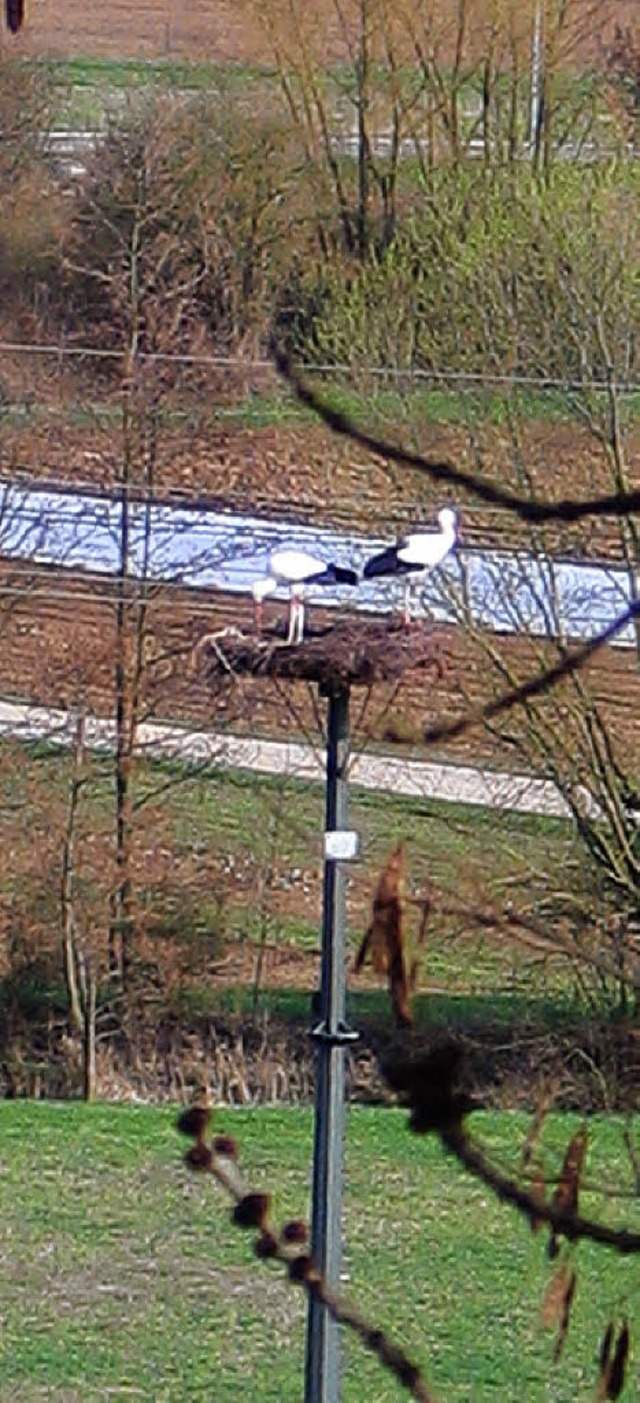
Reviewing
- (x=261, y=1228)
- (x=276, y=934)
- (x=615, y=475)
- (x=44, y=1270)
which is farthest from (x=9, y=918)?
(x=261, y=1228)

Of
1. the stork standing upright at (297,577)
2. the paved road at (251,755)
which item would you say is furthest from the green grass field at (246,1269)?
the stork standing upright at (297,577)

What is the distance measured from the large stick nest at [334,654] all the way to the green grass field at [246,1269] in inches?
49.2

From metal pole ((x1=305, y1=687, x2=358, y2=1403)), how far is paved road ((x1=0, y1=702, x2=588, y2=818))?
98.1 inches

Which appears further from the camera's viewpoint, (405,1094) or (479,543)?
(479,543)

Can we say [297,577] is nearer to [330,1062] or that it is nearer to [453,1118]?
[330,1062]

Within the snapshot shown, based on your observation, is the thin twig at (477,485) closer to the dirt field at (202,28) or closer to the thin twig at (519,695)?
the thin twig at (519,695)

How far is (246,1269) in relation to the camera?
223 inches

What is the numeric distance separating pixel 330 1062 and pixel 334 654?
2.36ft

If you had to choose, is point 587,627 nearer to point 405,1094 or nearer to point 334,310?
point 334,310

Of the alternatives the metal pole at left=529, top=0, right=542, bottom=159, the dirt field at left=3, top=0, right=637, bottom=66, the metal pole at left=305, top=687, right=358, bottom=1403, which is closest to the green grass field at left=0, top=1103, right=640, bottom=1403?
the metal pole at left=305, top=687, right=358, bottom=1403

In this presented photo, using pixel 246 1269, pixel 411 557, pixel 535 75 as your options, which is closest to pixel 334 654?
pixel 411 557

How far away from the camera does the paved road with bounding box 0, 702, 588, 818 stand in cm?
688

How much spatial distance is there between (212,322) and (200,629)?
893 mm

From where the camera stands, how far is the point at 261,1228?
548 millimetres
